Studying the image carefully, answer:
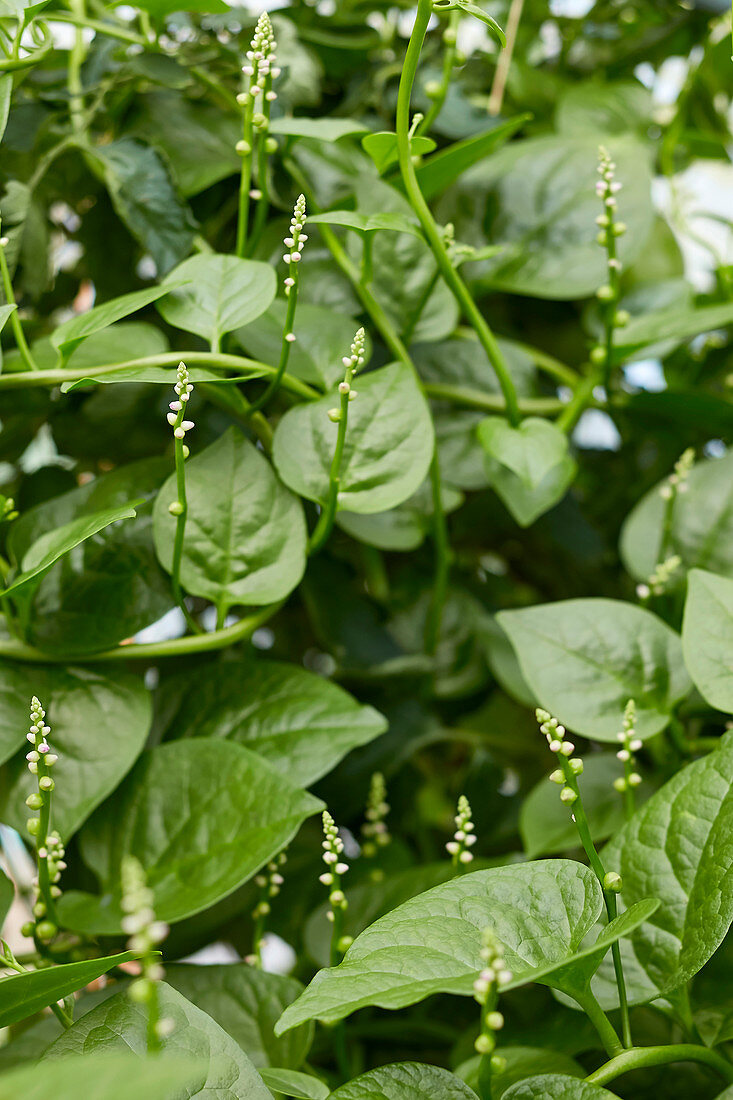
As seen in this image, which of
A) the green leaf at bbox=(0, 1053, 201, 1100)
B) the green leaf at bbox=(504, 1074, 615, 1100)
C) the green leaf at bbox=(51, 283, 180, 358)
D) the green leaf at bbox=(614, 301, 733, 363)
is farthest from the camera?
the green leaf at bbox=(614, 301, 733, 363)

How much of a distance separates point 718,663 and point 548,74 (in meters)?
0.51

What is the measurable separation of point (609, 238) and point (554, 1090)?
0.39 m

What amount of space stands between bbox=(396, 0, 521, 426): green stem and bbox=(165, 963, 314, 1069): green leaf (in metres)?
0.30

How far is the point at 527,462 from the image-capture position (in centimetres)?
45

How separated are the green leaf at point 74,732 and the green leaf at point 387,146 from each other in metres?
0.27

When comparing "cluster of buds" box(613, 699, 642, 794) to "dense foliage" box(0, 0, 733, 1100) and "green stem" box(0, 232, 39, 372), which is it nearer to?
"dense foliage" box(0, 0, 733, 1100)

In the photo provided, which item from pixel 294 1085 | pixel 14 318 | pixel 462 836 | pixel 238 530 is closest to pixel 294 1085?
pixel 294 1085

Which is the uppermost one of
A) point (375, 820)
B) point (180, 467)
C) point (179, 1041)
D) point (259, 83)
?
point (259, 83)

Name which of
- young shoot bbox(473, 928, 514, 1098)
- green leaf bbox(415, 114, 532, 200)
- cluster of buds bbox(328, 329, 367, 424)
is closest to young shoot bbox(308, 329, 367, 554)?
cluster of buds bbox(328, 329, 367, 424)

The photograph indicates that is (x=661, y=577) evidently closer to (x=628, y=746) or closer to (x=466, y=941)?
(x=628, y=746)

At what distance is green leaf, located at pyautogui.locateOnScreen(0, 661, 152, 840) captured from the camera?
390 millimetres

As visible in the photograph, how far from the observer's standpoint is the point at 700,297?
588mm

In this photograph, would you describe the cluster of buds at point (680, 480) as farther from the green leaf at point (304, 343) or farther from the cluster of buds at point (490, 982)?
the cluster of buds at point (490, 982)

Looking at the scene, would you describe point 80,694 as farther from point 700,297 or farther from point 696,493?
point 700,297
